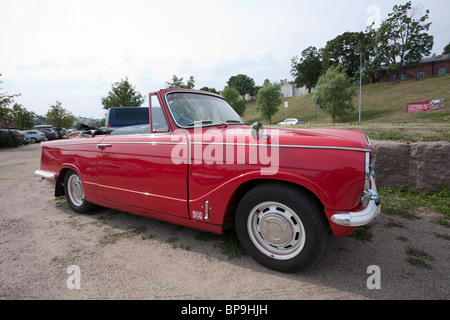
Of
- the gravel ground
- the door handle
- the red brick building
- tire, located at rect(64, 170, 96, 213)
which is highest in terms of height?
the red brick building

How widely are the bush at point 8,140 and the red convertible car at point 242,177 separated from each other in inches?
760

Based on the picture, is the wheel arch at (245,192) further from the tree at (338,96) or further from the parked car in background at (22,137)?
the tree at (338,96)

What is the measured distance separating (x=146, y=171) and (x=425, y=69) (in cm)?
6687

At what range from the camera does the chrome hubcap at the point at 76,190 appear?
397cm

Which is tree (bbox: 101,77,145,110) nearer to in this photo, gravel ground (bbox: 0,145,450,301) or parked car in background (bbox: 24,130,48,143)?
parked car in background (bbox: 24,130,48,143)

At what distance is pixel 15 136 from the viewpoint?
18.3 m

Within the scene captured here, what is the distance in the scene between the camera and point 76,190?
160 inches

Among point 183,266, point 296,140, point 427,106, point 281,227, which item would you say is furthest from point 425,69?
point 183,266

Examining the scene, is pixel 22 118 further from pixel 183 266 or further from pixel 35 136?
pixel 183 266

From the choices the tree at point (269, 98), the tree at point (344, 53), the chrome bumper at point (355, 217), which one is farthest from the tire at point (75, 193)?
the tree at point (344, 53)

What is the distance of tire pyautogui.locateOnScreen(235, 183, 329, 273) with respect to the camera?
2.12 meters

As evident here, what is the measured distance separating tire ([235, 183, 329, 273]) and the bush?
21544 millimetres

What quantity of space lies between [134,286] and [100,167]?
5.91ft

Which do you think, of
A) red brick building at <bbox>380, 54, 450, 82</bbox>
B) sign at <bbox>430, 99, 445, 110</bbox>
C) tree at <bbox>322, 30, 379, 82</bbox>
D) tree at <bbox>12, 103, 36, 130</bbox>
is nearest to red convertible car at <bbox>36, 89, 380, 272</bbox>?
sign at <bbox>430, 99, 445, 110</bbox>
